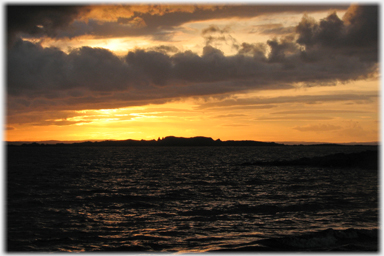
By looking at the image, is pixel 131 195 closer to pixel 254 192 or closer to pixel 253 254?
pixel 254 192

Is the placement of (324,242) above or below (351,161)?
below

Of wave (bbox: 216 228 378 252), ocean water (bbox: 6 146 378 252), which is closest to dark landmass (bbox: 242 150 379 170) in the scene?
ocean water (bbox: 6 146 378 252)

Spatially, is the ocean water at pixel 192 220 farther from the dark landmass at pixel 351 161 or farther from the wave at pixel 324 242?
the dark landmass at pixel 351 161

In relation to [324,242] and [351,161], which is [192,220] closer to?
[324,242]

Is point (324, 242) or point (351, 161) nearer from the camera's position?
point (324, 242)

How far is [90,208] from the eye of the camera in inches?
891

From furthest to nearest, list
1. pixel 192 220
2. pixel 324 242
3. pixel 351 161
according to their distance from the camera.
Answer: pixel 351 161
pixel 192 220
pixel 324 242

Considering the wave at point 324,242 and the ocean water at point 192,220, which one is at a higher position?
the wave at point 324,242

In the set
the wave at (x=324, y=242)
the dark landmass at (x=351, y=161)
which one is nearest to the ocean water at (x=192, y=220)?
the wave at (x=324, y=242)

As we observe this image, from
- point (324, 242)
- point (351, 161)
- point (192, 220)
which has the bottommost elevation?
point (192, 220)

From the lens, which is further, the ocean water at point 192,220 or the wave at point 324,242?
the ocean water at point 192,220

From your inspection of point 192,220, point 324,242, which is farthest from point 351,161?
point 324,242

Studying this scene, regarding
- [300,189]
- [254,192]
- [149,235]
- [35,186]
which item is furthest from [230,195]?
[35,186]

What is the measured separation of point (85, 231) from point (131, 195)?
11944mm
